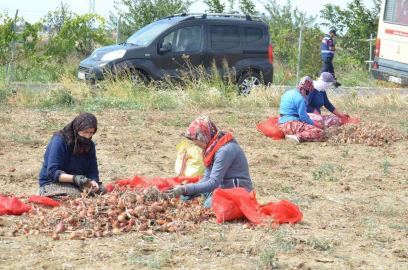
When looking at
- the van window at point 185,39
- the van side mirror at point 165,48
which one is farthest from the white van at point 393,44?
the van side mirror at point 165,48

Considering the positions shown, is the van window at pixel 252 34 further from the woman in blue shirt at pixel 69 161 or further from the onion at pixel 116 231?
the onion at pixel 116 231

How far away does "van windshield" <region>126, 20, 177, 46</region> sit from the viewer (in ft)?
40.6

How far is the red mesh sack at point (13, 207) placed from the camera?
4781 millimetres

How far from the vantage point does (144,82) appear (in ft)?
40.3

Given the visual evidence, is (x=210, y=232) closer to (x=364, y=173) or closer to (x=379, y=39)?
(x=364, y=173)

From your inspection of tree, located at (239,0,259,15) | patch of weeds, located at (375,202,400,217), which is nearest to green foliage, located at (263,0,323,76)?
tree, located at (239,0,259,15)

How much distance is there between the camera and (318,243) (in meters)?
4.25

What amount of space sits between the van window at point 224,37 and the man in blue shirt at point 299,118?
4273mm

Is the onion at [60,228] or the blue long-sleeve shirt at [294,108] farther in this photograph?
the blue long-sleeve shirt at [294,108]

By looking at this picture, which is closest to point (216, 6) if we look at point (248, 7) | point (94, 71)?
point (248, 7)

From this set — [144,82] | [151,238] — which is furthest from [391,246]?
[144,82]

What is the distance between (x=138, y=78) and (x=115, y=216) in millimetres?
8048

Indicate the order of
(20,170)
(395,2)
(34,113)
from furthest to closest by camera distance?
(395,2), (34,113), (20,170)

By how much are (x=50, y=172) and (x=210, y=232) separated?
5.47 ft
